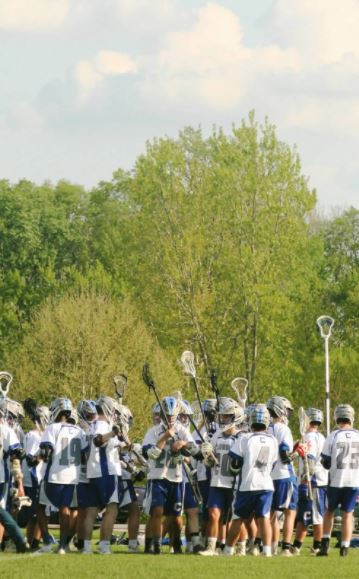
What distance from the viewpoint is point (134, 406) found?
52.8 meters

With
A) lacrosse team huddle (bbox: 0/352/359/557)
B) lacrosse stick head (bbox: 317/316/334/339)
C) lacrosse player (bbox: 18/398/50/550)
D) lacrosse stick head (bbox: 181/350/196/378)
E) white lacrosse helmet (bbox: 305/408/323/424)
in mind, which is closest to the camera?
lacrosse team huddle (bbox: 0/352/359/557)

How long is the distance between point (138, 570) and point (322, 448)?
5.16 m

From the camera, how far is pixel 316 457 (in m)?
24.7

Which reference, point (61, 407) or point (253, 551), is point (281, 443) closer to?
point (253, 551)

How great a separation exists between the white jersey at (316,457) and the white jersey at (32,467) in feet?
12.7

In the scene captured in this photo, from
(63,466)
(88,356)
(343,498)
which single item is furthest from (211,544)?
(88,356)

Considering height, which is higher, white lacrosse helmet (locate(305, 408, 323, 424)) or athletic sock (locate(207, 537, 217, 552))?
white lacrosse helmet (locate(305, 408, 323, 424))

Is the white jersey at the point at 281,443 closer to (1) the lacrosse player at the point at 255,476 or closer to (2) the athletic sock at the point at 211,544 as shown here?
(1) the lacrosse player at the point at 255,476

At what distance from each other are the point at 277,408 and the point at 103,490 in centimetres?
272

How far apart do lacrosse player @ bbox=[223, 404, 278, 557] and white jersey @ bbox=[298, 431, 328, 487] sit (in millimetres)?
2876

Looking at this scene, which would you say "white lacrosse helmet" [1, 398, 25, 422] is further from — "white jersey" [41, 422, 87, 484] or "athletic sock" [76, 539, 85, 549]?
"athletic sock" [76, 539, 85, 549]

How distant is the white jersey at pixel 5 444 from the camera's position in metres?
21.9

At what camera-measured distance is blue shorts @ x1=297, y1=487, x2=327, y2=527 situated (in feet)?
80.3

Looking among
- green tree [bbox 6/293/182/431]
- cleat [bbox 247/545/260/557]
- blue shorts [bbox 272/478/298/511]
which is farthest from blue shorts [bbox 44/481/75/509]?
green tree [bbox 6/293/182/431]
